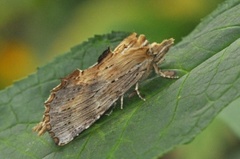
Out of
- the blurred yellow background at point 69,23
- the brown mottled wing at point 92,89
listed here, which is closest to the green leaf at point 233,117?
the brown mottled wing at point 92,89

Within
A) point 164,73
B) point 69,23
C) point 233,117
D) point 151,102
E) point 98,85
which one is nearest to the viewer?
point 151,102

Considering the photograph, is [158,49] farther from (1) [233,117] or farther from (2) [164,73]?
(1) [233,117]

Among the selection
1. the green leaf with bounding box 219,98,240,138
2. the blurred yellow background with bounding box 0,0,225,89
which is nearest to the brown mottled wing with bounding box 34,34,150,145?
the green leaf with bounding box 219,98,240,138

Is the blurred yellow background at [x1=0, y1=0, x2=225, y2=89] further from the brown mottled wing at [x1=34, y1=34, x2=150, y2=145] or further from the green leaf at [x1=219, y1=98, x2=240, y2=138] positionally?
the brown mottled wing at [x1=34, y1=34, x2=150, y2=145]

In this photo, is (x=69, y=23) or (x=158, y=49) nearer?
(x=158, y=49)

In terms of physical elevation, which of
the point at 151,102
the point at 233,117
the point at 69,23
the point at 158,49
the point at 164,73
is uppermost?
the point at 69,23

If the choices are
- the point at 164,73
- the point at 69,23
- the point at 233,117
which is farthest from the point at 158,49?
the point at 69,23

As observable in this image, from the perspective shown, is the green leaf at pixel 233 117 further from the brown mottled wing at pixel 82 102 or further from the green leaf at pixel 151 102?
the brown mottled wing at pixel 82 102
